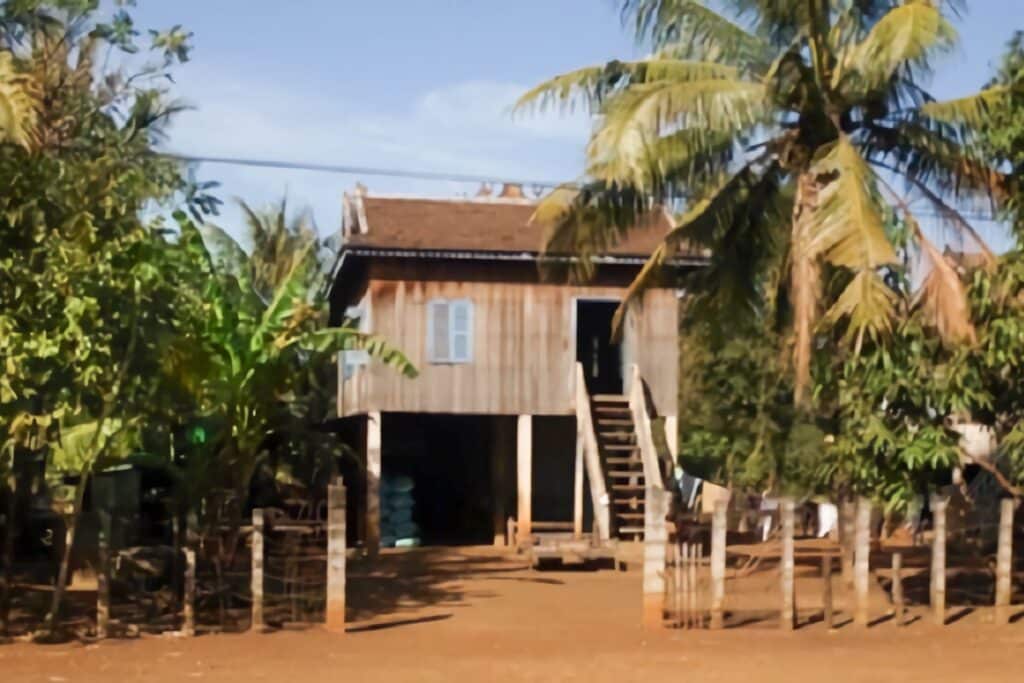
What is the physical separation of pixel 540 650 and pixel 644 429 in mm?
9008

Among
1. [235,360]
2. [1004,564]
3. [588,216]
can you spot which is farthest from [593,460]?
[1004,564]

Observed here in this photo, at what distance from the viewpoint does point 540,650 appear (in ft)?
45.4

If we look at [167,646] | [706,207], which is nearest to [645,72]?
[706,207]

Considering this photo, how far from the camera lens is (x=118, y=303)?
13688 millimetres

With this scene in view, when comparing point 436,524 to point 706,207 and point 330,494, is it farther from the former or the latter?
point 330,494

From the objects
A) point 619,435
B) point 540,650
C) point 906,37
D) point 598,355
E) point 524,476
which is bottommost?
point 540,650

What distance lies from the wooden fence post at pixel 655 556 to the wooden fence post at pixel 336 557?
2998 millimetres

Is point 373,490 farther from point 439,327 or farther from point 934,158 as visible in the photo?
point 934,158

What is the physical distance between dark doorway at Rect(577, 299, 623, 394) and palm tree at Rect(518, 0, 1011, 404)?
1002 centimetres

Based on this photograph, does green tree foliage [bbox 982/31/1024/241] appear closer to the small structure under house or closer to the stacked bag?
the small structure under house

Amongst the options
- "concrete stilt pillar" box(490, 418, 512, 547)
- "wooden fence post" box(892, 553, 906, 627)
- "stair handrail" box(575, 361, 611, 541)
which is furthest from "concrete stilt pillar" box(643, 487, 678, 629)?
"concrete stilt pillar" box(490, 418, 512, 547)

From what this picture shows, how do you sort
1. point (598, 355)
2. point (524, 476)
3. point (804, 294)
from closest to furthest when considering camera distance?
point (804, 294) → point (524, 476) → point (598, 355)

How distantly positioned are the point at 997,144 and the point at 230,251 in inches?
412

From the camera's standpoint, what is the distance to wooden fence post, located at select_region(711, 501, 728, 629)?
568 inches
